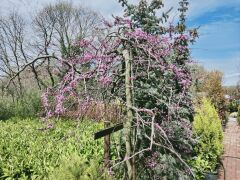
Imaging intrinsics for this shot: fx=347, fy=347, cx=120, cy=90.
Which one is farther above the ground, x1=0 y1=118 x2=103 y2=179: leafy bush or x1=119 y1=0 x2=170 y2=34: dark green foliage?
x1=119 y1=0 x2=170 y2=34: dark green foliage

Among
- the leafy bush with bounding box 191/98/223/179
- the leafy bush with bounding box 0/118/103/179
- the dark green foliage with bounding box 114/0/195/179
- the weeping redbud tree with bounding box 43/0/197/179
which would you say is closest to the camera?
the weeping redbud tree with bounding box 43/0/197/179

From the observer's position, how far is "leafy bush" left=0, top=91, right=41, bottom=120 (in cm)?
1412

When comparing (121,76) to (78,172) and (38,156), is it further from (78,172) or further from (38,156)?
(38,156)

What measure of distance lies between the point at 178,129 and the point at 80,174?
2.17m

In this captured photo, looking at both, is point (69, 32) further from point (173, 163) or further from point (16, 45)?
point (173, 163)

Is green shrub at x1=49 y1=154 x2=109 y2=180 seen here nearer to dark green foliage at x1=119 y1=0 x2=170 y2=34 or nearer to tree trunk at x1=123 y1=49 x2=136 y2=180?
tree trunk at x1=123 y1=49 x2=136 y2=180

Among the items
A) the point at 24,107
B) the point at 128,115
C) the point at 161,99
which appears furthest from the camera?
the point at 24,107

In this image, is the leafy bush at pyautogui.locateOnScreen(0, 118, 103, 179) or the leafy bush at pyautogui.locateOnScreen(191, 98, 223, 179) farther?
the leafy bush at pyautogui.locateOnScreen(191, 98, 223, 179)

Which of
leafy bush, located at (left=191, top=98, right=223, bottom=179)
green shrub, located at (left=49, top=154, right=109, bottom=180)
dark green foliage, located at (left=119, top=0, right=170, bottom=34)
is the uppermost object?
dark green foliage, located at (left=119, top=0, right=170, bottom=34)

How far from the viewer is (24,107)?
14219 mm

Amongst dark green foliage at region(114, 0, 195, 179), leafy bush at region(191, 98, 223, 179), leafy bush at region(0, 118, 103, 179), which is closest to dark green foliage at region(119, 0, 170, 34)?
dark green foliage at region(114, 0, 195, 179)

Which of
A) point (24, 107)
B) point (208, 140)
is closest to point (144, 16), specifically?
point (208, 140)

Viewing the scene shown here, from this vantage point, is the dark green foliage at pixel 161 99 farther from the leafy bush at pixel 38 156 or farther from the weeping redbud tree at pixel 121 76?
the leafy bush at pixel 38 156

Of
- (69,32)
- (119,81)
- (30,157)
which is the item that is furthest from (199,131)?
(69,32)
